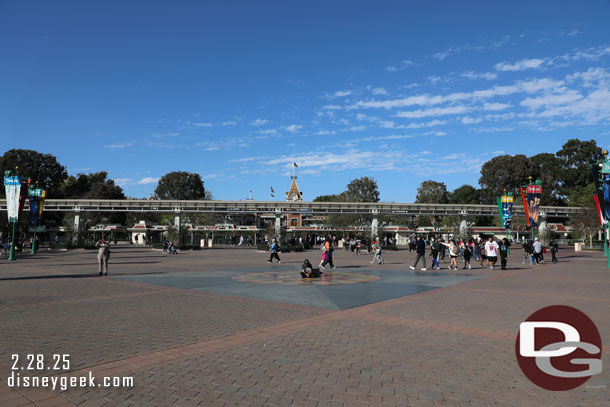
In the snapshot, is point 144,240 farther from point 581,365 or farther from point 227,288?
point 581,365

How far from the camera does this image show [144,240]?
66.1 m

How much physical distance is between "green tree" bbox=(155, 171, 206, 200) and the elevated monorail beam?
2788 centimetres

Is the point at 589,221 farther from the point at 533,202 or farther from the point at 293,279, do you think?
the point at 293,279

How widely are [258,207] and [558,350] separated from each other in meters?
61.4

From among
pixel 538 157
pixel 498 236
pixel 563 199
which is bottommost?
pixel 498 236

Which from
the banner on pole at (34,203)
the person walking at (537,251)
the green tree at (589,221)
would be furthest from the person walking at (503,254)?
the green tree at (589,221)

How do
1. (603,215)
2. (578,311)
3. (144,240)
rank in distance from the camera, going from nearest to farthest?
(578,311), (603,215), (144,240)

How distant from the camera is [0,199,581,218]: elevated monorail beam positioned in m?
63.6

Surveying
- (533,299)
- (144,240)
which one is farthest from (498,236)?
(533,299)

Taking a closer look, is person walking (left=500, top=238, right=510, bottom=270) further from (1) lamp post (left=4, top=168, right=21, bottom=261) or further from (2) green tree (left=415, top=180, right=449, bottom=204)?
(2) green tree (left=415, top=180, right=449, bottom=204)

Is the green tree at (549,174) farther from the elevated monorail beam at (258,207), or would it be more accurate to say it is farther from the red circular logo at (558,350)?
the red circular logo at (558,350)

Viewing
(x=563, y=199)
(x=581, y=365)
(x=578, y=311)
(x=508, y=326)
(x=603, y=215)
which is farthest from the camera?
(x=563, y=199)

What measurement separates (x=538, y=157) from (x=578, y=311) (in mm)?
93503

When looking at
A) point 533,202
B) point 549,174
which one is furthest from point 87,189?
point 549,174
